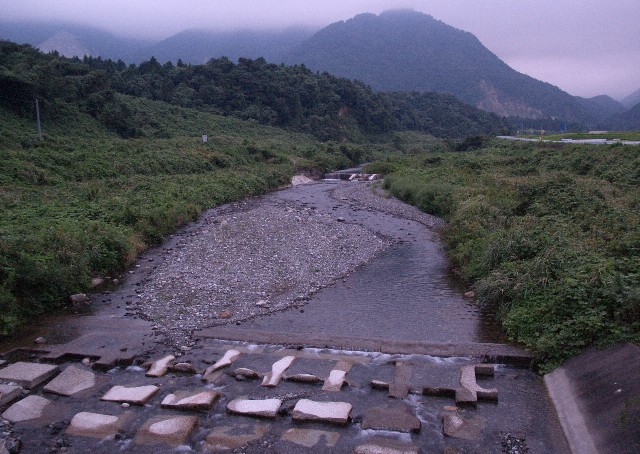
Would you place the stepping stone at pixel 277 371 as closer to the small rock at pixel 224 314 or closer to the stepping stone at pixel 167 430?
the stepping stone at pixel 167 430

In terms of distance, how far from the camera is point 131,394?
33.1ft

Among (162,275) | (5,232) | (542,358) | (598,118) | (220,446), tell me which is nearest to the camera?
(220,446)

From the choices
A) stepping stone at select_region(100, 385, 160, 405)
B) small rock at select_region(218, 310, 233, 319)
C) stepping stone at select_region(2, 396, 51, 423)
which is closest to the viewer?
stepping stone at select_region(2, 396, 51, 423)

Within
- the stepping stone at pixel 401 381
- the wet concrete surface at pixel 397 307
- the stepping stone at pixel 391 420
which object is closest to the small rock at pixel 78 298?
the wet concrete surface at pixel 397 307

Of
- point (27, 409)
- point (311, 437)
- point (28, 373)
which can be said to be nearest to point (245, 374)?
point (311, 437)

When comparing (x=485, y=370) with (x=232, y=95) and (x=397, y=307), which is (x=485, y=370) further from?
(x=232, y=95)

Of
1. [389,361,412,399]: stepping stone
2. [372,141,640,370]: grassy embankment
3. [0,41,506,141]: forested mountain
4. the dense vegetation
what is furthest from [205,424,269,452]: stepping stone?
[0,41,506,141]: forested mountain

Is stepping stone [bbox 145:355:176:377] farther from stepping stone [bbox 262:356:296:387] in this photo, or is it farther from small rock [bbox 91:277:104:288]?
small rock [bbox 91:277:104:288]

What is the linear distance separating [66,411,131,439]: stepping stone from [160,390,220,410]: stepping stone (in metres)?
0.83

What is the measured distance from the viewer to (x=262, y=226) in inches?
1043

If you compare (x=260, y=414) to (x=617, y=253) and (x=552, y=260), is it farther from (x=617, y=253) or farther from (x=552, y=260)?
(x=617, y=253)

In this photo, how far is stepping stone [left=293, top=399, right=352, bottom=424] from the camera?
9.21 meters

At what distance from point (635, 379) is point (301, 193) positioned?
3561cm

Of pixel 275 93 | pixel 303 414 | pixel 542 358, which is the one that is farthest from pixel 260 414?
pixel 275 93
